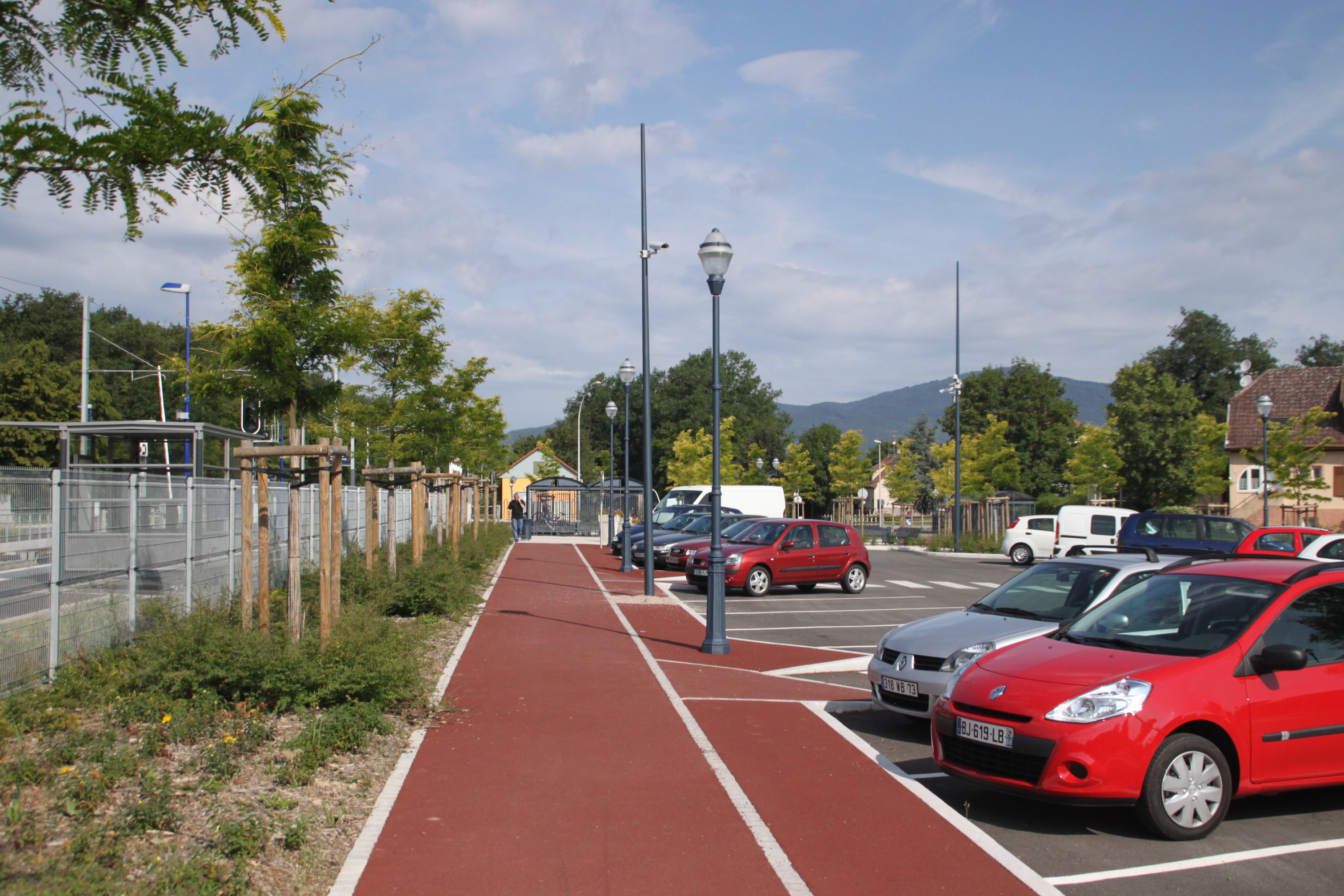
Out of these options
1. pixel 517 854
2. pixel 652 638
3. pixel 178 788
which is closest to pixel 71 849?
pixel 178 788

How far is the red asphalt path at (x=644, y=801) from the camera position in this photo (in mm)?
4859

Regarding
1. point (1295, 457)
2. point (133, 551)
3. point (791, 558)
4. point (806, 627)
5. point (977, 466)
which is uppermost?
point (1295, 457)

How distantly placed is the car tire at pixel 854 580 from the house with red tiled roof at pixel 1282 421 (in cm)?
3635

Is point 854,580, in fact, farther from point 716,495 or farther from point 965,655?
point 965,655

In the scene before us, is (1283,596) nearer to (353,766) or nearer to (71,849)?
(353,766)

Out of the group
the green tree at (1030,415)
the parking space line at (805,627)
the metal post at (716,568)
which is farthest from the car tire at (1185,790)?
the green tree at (1030,415)

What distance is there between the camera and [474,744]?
7391mm

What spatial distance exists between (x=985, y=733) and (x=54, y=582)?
6.88 m

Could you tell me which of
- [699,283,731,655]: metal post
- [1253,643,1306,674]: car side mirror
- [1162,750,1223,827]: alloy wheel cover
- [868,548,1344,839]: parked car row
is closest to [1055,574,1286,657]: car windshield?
[868,548,1344,839]: parked car row

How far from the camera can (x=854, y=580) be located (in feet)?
70.4

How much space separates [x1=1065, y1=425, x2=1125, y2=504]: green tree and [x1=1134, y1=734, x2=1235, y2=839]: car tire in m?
40.0

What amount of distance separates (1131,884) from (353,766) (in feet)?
15.7

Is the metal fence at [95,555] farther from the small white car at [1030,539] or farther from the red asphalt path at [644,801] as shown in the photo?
the small white car at [1030,539]

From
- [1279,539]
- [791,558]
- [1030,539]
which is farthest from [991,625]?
[1030,539]
